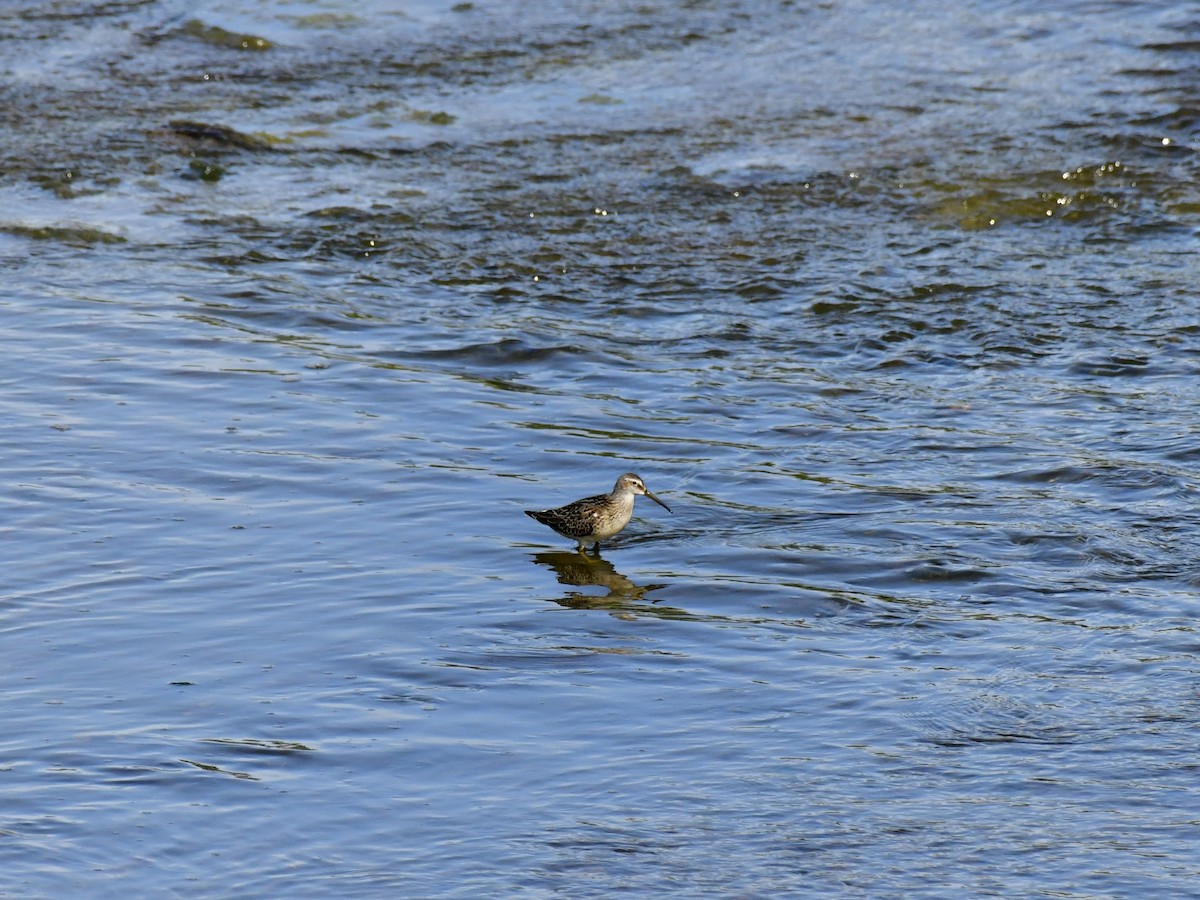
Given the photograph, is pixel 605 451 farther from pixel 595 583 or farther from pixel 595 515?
pixel 595 583

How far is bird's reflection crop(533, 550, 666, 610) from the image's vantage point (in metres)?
7.99

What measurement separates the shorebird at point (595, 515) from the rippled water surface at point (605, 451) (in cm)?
21

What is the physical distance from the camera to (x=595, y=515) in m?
8.34

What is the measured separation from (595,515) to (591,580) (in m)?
0.30

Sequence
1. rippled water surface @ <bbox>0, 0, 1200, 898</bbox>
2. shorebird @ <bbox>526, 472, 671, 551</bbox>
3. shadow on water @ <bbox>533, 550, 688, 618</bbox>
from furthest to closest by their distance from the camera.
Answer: shorebird @ <bbox>526, 472, 671, 551</bbox>
shadow on water @ <bbox>533, 550, 688, 618</bbox>
rippled water surface @ <bbox>0, 0, 1200, 898</bbox>

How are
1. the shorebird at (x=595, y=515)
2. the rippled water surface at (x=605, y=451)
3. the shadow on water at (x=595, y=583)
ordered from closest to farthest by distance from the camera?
the rippled water surface at (x=605, y=451) → the shadow on water at (x=595, y=583) → the shorebird at (x=595, y=515)

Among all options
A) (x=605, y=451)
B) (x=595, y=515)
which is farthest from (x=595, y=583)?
(x=605, y=451)

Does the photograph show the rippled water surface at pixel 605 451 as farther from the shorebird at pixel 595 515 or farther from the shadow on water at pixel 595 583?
the shorebird at pixel 595 515

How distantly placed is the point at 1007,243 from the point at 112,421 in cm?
655

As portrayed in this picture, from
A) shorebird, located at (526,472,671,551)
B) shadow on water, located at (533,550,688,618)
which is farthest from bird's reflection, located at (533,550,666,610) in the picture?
shorebird, located at (526,472,671,551)

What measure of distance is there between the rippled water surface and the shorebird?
0.67 ft

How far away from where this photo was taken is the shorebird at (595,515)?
8.33m

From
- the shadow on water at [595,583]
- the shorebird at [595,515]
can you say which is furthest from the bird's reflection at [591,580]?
the shorebird at [595,515]

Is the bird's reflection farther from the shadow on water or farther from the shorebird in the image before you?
the shorebird
